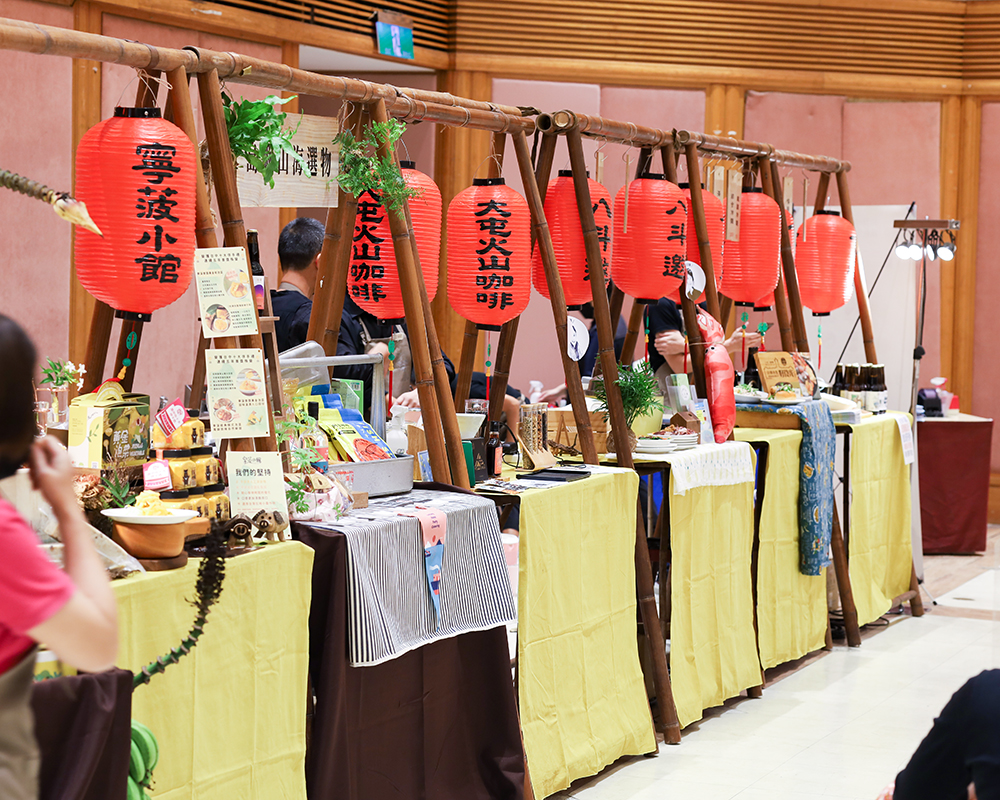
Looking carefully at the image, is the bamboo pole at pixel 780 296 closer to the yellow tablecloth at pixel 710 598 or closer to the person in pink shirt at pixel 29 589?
the yellow tablecloth at pixel 710 598

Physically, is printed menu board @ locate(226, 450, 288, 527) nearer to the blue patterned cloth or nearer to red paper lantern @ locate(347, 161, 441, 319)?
red paper lantern @ locate(347, 161, 441, 319)

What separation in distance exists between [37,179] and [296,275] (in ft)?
5.35

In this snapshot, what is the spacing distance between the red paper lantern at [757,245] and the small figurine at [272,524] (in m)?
3.13

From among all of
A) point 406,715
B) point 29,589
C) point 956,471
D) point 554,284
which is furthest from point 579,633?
point 956,471

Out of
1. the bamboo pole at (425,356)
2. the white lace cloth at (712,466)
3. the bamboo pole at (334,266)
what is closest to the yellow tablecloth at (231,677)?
the bamboo pole at (425,356)

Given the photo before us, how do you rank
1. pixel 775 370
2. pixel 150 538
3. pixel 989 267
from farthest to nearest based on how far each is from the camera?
pixel 989 267, pixel 775 370, pixel 150 538

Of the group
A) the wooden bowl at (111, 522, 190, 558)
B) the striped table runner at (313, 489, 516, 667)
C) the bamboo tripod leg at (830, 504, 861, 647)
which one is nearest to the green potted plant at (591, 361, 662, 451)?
the striped table runner at (313, 489, 516, 667)

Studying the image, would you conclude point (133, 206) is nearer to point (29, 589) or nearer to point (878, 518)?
point (29, 589)

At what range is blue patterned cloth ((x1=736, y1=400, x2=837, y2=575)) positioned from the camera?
513 centimetres

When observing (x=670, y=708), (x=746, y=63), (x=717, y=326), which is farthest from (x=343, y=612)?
(x=746, y=63)

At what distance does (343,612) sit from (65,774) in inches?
33.5

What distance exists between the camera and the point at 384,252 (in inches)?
141

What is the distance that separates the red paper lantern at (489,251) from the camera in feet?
12.2

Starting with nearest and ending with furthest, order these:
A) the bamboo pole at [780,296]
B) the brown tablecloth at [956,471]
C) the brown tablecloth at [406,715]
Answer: the brown tablecloth at [406,715] < the bamboo pole at [780,296] < the brown tablecloth at [956,471]
